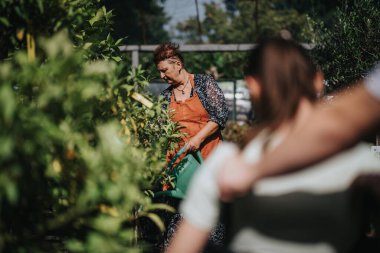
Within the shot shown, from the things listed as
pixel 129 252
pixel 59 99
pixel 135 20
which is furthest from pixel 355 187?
pixel 135 20

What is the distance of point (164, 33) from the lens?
209ft

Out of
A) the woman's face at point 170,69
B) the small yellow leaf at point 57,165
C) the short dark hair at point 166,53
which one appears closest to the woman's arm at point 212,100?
the woman's face at point 170,69

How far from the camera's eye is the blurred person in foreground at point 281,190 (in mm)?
1223

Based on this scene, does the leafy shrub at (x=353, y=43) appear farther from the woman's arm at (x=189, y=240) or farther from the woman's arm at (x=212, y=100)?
the woman's arm at (x=189, y=240)

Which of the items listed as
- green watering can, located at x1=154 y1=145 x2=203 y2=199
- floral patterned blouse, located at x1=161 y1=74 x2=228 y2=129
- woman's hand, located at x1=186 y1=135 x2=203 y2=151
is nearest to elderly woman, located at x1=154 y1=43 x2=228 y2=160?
floral patterned blouse, located at x1=161 y1=74 x2=228 y2=129

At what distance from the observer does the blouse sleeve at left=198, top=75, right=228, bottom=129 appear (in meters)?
4.02

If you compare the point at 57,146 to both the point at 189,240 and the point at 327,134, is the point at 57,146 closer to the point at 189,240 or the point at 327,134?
the point at 189,240

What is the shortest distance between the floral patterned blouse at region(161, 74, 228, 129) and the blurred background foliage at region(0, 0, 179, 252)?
217 cm

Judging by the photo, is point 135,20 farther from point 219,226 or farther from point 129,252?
point 129,252

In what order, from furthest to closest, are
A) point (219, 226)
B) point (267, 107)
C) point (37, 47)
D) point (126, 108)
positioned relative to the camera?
point (219, 226)
point (126, 108)
point (37, 47)
point (267, 107)

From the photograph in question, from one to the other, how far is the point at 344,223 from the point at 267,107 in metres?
0.39

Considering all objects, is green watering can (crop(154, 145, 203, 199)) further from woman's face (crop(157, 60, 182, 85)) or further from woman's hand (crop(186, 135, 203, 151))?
woman's face (crop(157, 60, 182, 85))

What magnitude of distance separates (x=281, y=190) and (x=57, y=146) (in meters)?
0.78

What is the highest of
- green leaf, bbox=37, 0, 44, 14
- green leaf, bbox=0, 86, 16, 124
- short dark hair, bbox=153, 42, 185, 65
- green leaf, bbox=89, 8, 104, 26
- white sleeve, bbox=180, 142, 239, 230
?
green leaf, bbox=89, 8, 104, 26
